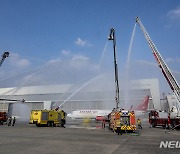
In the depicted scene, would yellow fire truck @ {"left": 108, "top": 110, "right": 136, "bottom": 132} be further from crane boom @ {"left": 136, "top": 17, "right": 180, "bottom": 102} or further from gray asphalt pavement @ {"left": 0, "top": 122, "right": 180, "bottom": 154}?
crane boom @ {"left": 136, "top": 17, "right": 180, "bottom": 102}

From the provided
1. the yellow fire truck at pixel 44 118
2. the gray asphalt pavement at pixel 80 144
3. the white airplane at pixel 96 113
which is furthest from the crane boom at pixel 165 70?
the white airplane at pixel 96 113

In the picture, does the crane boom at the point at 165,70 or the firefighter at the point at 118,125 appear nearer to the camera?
the firefighter at the point at 118,125

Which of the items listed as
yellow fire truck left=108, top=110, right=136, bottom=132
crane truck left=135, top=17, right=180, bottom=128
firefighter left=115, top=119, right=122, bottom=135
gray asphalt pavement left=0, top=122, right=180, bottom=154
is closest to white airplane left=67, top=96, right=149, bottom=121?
crane truck left=135, top=17, right=180, bottom=128

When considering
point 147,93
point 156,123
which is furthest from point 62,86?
point 156,123

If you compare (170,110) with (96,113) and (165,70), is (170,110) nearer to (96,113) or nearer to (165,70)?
(165,70)

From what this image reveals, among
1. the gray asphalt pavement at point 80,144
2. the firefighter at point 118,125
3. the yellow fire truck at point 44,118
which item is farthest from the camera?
the yellow fire truck at point 44,118

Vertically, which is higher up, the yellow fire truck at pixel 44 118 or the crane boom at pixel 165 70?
the crane boom at pixel 165 70

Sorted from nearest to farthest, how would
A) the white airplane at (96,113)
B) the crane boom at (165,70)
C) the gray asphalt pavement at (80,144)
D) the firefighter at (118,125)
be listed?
the gray asphalt pavement at (80,144) → the firefighter at (118,125) → the crane boom at (165,70) → the white airplane at (96,113)

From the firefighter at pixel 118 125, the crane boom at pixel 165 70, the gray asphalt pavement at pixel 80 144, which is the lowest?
the gray asphalt pavement at pixel 80 144

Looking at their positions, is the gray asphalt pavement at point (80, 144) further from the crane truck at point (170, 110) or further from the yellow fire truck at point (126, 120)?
the crane truck at point (170, 110)

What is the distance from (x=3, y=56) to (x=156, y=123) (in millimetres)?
69728

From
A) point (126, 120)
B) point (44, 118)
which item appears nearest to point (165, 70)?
point (126, 120)

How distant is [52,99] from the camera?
11462 centimetres

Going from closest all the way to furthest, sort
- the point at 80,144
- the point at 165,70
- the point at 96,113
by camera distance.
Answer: the point at 80,144
the point at 165,70
the point at 96,113
